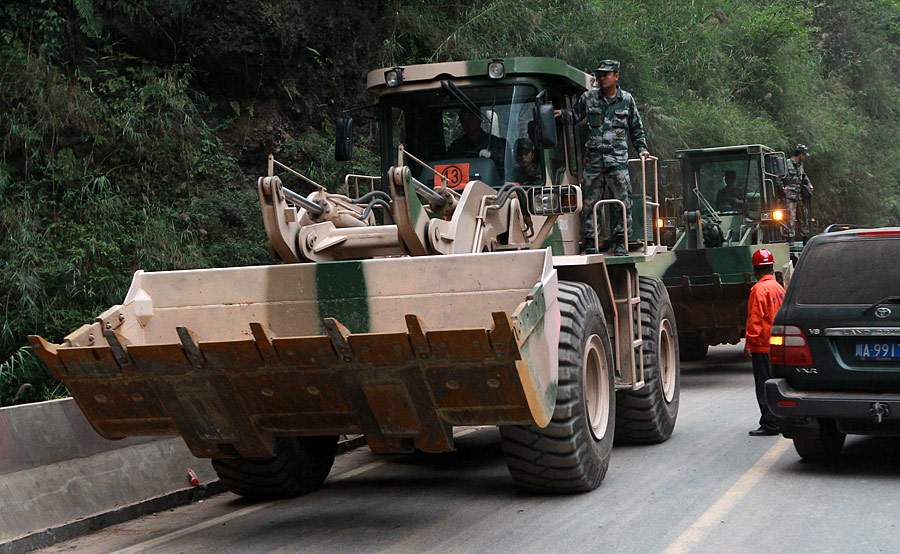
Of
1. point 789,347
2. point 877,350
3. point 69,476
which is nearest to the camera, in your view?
point 69,476

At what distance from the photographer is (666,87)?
73.3ft

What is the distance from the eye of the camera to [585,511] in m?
6.92

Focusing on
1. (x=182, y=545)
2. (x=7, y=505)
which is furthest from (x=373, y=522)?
(x=7, y=505)

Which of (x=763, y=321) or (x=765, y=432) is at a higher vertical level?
(x=763, y=321)

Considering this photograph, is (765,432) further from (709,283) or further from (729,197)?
(729,197)

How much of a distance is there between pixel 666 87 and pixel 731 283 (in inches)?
380

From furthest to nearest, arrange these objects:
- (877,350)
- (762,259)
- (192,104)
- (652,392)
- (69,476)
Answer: (192,104) < (762,259) < (652,392) < (877,350) < (69,476)

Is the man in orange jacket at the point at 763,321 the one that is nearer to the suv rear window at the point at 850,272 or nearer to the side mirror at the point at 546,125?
the suv rear window at the point at 850,272

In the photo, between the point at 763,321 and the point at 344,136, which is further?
the point at 344,136

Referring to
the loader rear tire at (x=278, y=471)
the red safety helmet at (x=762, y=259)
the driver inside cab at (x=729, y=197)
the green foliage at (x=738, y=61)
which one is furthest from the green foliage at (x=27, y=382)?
the driver inside cab at (x=729, y=197)

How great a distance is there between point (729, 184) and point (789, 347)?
10837 millimetres

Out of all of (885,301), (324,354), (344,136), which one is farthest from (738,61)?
(324,354)

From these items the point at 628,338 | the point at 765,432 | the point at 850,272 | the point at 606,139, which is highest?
the point at 606,139

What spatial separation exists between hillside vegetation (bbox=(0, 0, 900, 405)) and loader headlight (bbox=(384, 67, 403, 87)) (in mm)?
4376
